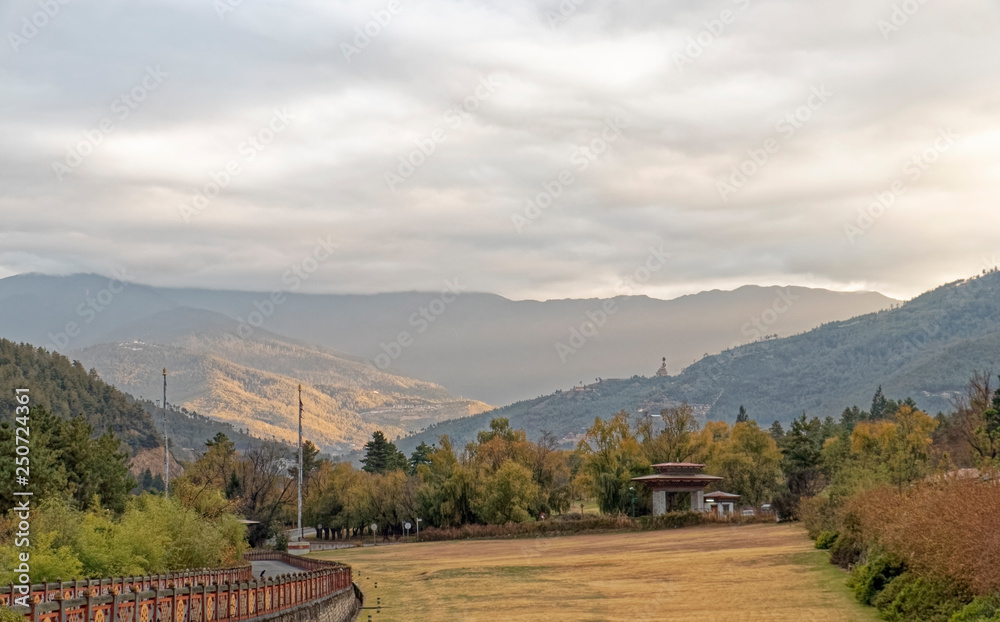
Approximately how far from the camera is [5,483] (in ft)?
161

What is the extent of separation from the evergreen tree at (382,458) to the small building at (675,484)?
61.3m

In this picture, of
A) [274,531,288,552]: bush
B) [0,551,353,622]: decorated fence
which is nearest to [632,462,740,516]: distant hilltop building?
[274,531,288,552]: bush

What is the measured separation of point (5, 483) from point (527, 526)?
53.7m

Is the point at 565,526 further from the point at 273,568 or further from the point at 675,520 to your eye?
the point at 273,568

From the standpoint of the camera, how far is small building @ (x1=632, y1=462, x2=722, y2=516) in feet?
311

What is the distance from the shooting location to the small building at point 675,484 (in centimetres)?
9475

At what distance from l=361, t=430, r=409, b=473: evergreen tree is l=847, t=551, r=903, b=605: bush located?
392 feet

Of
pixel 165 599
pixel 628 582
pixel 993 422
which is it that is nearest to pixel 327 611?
pixel 165 599

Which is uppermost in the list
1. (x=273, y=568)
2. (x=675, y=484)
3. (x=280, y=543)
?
(x=675, y=484)

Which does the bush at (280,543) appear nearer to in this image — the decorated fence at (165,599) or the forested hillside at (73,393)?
the decorated fence at (165,599)

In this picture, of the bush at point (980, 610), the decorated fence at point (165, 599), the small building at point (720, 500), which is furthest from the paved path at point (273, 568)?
the small building at point (720, 500)

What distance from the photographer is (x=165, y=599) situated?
21344mm

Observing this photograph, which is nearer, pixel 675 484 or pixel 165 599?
pixel 165 599

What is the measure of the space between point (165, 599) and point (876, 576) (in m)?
21.9
